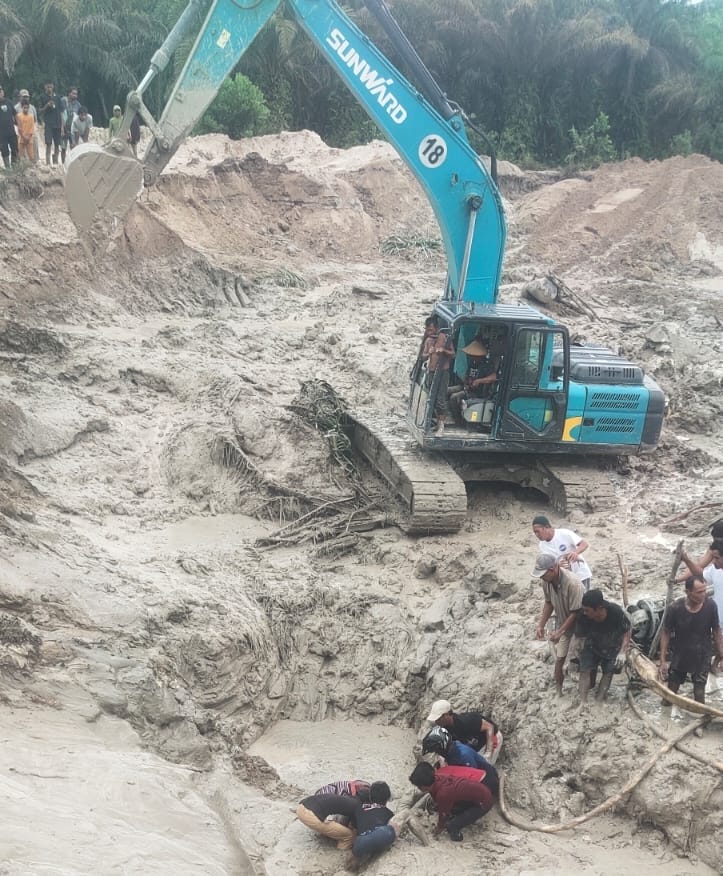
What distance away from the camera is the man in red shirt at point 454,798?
19.7ft

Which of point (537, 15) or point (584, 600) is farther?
point (537, 15)

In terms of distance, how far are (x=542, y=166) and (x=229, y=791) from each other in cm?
2848

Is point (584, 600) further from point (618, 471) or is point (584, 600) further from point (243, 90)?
point (243, 90)

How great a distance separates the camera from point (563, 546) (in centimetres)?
700

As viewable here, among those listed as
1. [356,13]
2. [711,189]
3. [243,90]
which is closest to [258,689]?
[711,189]

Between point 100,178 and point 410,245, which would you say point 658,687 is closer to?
point 100,178

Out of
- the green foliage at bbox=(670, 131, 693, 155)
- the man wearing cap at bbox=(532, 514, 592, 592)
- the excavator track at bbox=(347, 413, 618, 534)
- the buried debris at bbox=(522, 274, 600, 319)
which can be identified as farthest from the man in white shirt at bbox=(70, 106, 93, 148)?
the green foliage at bbox=(670, 131, 693, 155)

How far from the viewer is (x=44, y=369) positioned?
12008 millimetres

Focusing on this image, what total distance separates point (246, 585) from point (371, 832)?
10.0ft

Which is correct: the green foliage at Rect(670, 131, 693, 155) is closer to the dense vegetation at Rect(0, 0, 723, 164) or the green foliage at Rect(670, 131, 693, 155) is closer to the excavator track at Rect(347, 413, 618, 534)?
the dense vegetation at Rect(0, 0, 723, 164)

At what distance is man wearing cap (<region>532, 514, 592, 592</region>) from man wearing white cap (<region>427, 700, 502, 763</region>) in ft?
3.92

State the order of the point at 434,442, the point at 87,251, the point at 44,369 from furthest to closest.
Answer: the point at 87,251 < the point at 44,369 < the point at 434,442

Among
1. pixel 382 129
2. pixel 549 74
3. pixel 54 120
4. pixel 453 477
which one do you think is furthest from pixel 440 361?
pixel 549 74

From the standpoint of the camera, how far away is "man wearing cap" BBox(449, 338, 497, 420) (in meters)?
9.55
